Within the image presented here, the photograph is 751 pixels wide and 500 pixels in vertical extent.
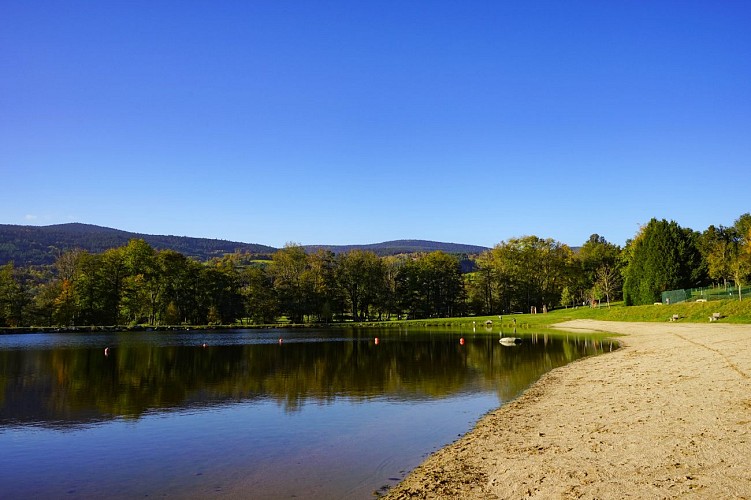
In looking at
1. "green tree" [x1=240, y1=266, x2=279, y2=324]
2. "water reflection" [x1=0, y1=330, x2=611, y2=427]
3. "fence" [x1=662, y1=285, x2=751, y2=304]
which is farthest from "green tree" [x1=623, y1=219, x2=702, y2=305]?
"green tree" [x1=240, y1=266, x2=279, y2=324]

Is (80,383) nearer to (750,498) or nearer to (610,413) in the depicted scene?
(610,413)

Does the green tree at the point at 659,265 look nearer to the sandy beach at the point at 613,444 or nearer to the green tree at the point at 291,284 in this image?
the sandy beach at the point at 613,444

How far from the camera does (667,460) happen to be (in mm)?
10594

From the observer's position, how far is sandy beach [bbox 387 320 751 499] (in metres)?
9.50

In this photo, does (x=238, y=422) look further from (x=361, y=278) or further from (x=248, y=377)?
(x=361, y=278)

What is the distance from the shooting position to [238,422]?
18.5 m

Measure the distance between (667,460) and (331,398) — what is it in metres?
15.0

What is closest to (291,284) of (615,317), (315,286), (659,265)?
(315,286)

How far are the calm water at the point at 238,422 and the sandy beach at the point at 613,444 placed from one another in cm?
148

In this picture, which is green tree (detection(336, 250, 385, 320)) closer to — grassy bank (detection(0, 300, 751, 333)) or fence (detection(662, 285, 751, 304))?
grassy bank (detection(0, 300, 751, 333))

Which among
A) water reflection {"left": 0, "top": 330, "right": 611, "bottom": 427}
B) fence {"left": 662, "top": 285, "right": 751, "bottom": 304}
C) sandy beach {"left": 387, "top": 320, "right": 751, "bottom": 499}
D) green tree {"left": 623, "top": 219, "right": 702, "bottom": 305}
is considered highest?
green tree {"left": 623, "top": 219, "right": 702, "bottom": 305}

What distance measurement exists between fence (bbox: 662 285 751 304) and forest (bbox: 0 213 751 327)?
25.3 meters

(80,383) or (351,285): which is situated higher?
(351,285)

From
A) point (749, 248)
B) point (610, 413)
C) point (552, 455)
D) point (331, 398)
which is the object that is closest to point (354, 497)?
point (552, 455)
